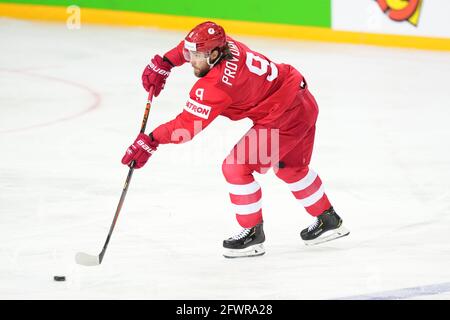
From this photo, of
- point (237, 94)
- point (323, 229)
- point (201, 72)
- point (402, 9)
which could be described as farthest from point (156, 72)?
point (402, 9)

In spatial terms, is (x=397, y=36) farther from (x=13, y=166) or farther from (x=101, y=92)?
(x=13, y=166)

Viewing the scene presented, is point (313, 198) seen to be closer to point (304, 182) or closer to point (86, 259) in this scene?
point (304, 182)

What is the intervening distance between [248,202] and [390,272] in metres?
0.80

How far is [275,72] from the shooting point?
5.75m

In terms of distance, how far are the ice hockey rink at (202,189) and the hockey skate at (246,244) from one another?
66 mm

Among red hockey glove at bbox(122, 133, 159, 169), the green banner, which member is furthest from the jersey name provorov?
the green banner

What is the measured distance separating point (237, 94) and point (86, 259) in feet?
3.59

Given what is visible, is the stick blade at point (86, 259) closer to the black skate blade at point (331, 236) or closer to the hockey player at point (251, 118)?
the hockey player at point (251, 118)

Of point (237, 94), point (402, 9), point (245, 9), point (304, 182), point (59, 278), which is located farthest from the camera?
point (245, 9)

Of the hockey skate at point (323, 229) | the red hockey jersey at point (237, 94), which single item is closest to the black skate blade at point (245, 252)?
the hockey skate at point (323, 229)

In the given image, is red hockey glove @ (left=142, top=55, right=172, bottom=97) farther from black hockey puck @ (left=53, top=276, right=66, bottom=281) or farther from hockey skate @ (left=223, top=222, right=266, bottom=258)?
black hockey puck @ (left=53, top=276, right=66, bottom=281)

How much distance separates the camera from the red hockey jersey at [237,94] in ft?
17.7

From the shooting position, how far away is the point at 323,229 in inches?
237
